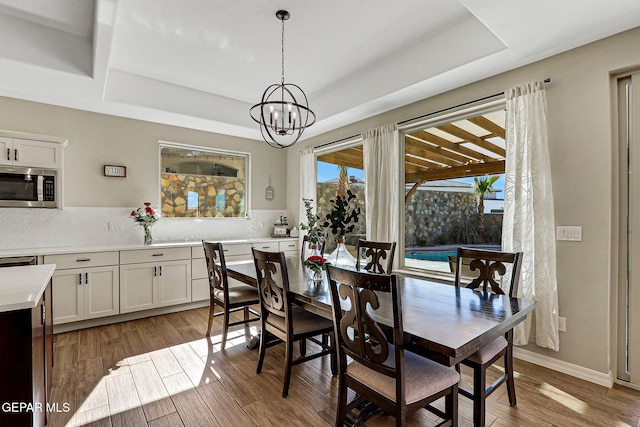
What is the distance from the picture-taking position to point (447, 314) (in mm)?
1746

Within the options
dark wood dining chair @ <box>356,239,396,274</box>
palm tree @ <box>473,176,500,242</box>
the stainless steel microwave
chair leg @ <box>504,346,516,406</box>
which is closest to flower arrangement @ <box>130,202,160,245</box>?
the stainless steel microwave

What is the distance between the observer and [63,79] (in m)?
3.14

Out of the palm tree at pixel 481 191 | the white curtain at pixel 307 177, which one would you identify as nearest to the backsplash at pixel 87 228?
the white curtain at pixel 307 177

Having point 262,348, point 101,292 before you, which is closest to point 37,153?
A: point 101,292

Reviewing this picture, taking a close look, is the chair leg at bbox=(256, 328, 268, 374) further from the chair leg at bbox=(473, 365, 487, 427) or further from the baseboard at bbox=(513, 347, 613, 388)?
the baseboard at bbox=(513, 347, 613, 388)

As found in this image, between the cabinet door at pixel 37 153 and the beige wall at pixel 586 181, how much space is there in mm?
4997

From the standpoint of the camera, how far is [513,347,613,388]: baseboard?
7.88 feet

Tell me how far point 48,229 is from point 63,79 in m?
1.82

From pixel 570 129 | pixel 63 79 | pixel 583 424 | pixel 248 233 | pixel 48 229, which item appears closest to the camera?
pixel 583 424

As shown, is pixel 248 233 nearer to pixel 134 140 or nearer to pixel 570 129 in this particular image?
pixel 134 140

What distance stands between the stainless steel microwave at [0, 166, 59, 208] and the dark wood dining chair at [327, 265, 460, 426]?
3.71 m

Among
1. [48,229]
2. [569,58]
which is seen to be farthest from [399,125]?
[48,229]

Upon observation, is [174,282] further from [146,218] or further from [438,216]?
[438,216]

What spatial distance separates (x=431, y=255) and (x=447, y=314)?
206cm
